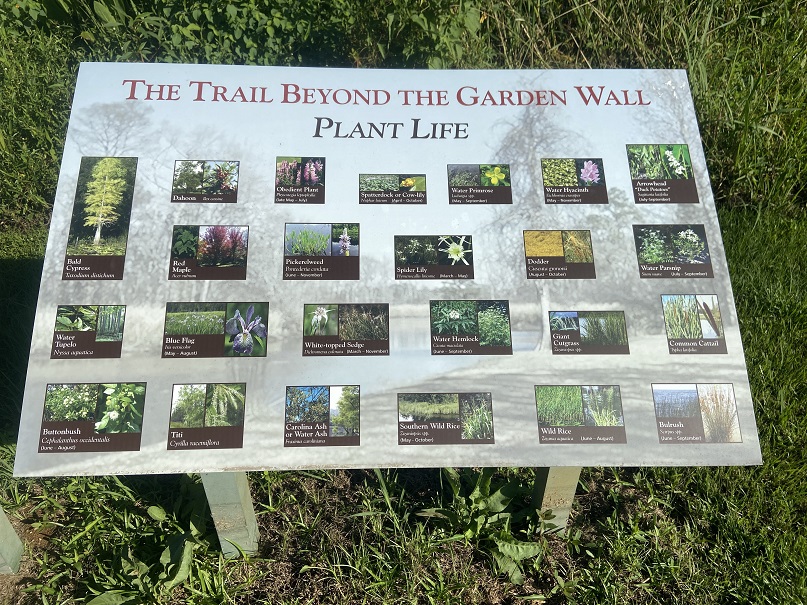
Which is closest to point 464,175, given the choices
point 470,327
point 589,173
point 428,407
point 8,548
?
point 589,173

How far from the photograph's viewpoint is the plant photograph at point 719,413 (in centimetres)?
181

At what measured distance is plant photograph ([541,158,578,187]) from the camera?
2027mm

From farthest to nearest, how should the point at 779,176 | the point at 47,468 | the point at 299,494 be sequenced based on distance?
the point at 779,176
the point at 299,494
the point at 47,468

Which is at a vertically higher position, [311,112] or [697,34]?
[697,34]

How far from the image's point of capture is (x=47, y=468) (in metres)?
1.70

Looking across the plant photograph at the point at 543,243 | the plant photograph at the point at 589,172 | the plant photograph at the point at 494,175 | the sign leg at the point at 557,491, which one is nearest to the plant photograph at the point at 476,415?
the sign leg at the point at 557,491

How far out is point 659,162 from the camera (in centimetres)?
205

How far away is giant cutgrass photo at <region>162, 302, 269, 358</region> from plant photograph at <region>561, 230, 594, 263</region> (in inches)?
40.4

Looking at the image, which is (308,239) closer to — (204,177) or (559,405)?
(204,177)

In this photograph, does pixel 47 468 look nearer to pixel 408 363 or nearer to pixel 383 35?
pixel 408 363

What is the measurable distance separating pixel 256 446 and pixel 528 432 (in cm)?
84

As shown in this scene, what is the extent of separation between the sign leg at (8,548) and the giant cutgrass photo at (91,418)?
2.21 ft

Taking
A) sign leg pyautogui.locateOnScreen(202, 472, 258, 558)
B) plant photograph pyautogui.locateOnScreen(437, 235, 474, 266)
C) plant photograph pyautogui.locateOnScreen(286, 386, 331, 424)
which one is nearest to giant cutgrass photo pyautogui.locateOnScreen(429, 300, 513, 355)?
plant photograph pyautogui.locateOnScreen(437, 235, 474, 266)

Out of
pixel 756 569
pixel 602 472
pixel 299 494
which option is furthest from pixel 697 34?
pixel 299 494
